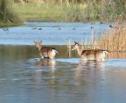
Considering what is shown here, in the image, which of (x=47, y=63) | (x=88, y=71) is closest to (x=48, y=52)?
(x=47, y=63)

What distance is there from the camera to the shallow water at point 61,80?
41.5 feet

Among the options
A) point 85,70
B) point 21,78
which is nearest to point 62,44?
point 85,70

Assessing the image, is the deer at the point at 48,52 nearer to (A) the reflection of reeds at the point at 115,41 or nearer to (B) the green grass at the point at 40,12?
(A) the reflection of reeds at the point at 115,41

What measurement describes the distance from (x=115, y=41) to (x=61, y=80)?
22.6 ft

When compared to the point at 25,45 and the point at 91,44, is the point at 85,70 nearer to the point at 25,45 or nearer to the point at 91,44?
the point at 91,44

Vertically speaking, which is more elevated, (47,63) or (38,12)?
(38,12)

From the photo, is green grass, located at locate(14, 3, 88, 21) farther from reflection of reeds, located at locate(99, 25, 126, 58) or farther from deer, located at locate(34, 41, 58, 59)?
deer, located at locate(34, 41, 58, 59)

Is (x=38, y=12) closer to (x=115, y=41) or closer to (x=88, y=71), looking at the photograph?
(x=115, y=41)

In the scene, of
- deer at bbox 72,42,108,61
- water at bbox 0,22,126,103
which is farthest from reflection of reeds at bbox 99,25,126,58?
water at bbox 0,22,126,103

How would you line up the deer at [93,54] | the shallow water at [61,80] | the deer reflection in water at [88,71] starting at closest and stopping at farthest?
the shallow water at [61,80] → the deer reflection in water at [88,71] → the deer at [93,54]

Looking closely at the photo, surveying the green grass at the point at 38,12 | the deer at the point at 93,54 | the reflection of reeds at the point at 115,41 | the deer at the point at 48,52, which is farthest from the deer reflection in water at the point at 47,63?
the green grass at the point at 38,12

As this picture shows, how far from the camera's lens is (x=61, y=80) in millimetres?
15398

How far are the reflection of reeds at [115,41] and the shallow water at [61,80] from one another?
52.9 inches

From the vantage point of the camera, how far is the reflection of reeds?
70.9 ft
